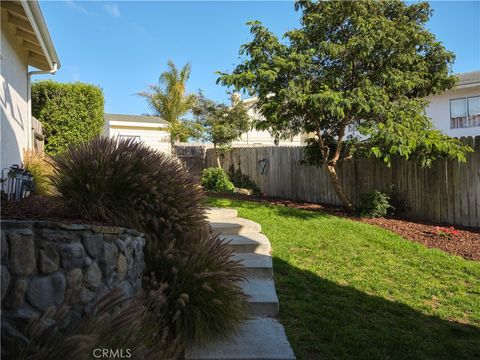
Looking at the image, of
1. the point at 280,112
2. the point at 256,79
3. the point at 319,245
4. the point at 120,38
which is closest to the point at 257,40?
the point at 256,79

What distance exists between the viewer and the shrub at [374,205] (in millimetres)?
8648

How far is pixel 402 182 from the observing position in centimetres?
912

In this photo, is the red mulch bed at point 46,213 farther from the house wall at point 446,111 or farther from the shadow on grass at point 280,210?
the house wall at point 446,111

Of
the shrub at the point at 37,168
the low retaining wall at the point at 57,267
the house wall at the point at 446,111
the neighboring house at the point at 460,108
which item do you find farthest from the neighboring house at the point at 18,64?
the house wall at the point at 446,111

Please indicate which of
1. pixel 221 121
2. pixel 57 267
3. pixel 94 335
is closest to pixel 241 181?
pixel 221 121

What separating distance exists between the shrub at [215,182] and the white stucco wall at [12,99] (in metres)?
6.48

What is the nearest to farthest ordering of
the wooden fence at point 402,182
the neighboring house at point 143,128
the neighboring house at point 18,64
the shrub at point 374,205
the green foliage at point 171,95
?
the neighboring house at point 18,64, the wooden fence at point 402,182, the shrub at point 374,205, the neighboring house at point 143,128, the green foliage at point 171,95

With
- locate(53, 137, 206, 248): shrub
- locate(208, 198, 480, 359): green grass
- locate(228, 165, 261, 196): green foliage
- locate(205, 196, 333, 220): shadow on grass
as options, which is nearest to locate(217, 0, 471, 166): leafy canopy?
locate(205, 196, 333, 220): shadow on grass

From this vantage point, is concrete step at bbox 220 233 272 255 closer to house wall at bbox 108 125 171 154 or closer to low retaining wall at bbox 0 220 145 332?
low retaining wall at bbox 0 220 145 332

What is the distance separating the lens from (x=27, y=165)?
22.1ft

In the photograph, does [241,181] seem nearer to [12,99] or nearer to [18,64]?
[18,64]

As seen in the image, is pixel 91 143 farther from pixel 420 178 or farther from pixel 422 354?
pixel 420 178

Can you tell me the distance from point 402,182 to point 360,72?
2.60 meters

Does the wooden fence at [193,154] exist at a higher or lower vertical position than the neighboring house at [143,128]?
lower
